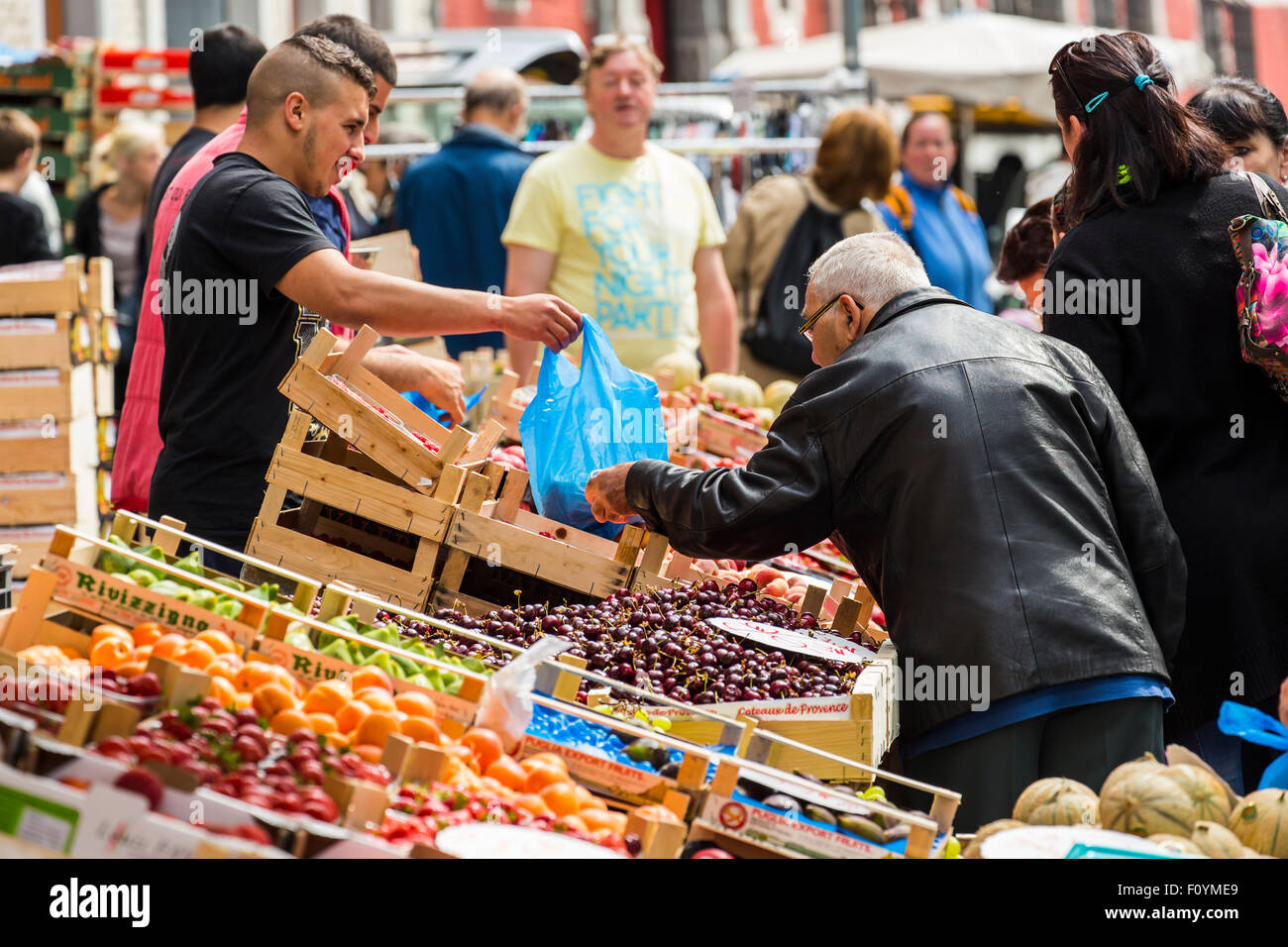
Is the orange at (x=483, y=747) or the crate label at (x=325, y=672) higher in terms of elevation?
the crate label at (x=325, y=672)

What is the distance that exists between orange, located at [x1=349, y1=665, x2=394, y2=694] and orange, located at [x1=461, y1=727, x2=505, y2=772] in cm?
18

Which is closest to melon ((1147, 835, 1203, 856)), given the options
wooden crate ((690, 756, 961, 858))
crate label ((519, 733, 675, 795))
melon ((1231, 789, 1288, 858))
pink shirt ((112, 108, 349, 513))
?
melon ((1231, 789, 1288, 858))

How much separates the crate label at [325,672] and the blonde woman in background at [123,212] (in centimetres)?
556

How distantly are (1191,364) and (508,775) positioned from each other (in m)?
1.89

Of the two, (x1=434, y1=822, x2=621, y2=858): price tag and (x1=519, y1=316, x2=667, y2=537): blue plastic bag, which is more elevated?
(x1=519, y1=316, x2=667, y2=537): blue plastic bag

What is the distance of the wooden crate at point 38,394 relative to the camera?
6.53m

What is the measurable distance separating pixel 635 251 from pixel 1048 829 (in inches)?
152

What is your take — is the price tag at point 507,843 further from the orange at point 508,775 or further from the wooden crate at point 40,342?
the wooden crate at point 40,342

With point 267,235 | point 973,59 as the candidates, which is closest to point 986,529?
point 267,235

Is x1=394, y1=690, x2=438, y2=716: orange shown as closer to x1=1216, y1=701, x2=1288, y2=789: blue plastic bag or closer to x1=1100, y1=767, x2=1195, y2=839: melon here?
x1=1100, y1=767, x2=1195, y2=839: melon

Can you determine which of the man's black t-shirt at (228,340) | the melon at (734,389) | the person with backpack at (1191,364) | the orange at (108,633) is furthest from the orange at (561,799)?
the melon at (734,389)

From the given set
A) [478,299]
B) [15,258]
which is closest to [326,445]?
[478,299]

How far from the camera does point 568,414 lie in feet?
12.5

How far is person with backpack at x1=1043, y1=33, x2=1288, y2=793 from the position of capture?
342cm
